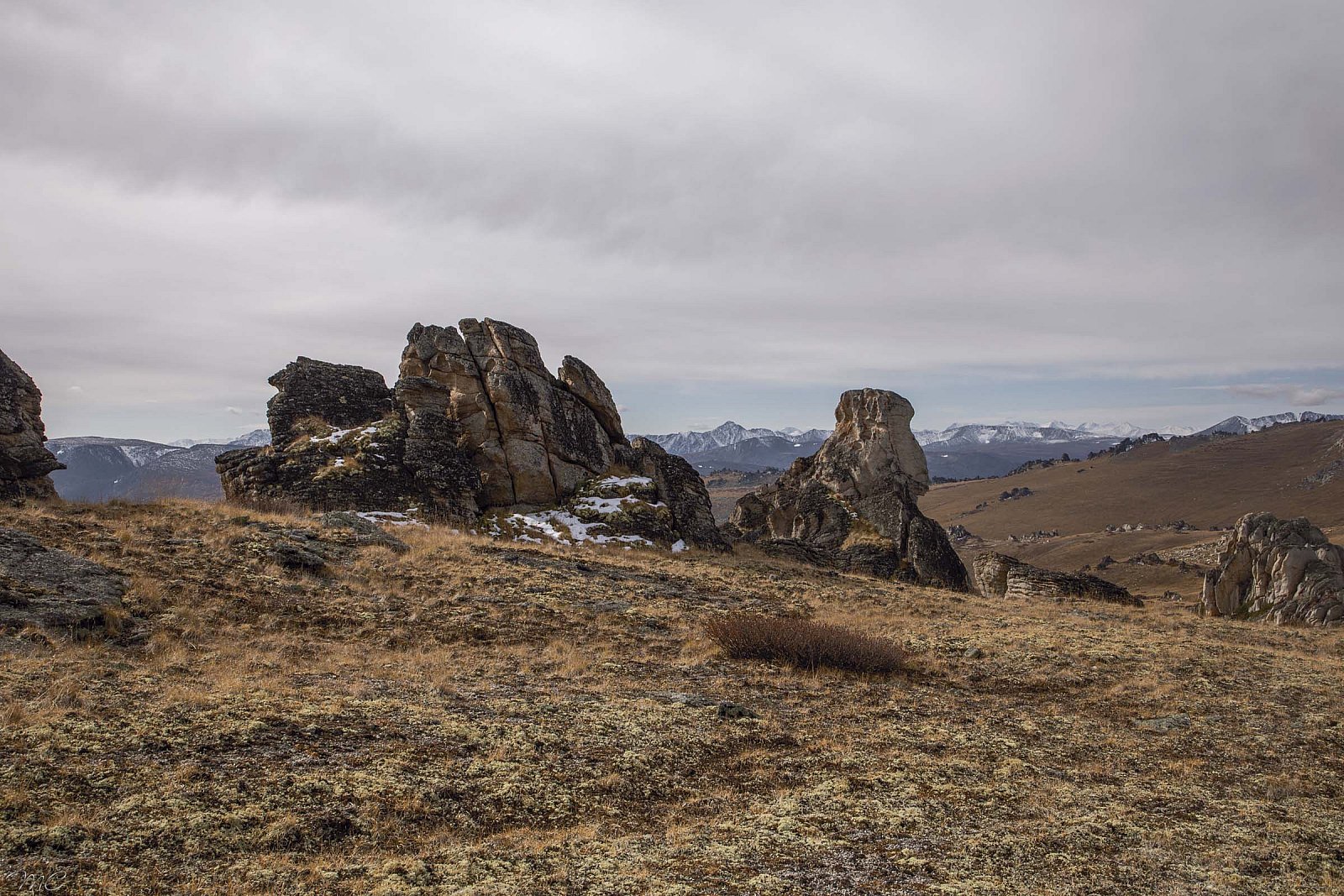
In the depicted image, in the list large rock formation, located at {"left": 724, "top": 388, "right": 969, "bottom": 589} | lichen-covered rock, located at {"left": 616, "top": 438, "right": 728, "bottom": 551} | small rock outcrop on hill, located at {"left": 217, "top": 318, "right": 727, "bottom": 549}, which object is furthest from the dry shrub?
large rock formation, located at {"left": 724, "top": 388, "right": 969, "bottom": 589}

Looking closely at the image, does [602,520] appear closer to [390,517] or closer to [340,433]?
[390,517]

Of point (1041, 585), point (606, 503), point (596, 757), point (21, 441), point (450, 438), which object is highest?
point (450, 438)

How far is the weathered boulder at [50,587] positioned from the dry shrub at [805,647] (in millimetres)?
10733

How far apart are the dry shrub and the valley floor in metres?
0.44

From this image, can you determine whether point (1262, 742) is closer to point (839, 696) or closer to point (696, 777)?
point (839, 696)

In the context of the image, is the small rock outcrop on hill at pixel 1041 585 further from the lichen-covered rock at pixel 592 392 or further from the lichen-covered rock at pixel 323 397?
the lichen-covered rock at pixel 323 397

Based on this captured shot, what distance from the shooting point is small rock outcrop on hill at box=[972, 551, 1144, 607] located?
3053 centimetres

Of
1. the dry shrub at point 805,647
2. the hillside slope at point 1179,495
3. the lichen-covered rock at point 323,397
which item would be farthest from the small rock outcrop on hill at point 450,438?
the hillside slope at point 1179,495

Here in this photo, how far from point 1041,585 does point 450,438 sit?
26.3m

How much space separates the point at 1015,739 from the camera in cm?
970

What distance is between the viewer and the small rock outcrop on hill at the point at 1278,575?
27.1m

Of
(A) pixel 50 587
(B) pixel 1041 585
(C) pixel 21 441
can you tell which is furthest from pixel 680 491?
(A) pixel 50 587

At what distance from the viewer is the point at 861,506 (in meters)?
43.6

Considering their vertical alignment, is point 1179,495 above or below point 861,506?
below
